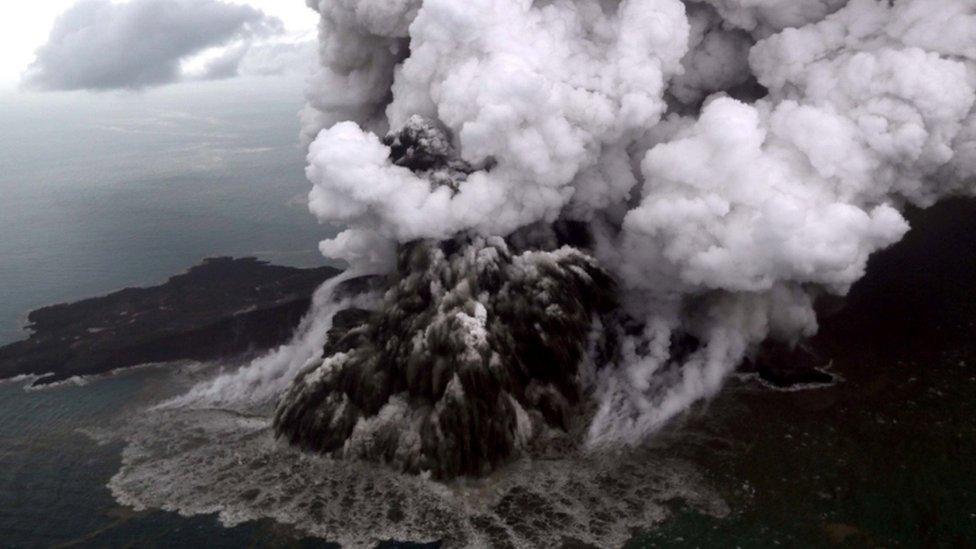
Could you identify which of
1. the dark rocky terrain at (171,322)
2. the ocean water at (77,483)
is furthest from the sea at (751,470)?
the dark rocky terrain at (171,322)

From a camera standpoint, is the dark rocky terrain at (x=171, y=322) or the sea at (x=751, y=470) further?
the dark rocky terrain at (x=171, y=322)

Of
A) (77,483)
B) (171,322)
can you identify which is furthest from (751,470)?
(171,322)

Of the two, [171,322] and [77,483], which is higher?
[171,322]

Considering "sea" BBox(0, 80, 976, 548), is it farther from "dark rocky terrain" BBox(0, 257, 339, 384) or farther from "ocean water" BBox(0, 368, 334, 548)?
"dark rocky terrain" BBox(0, 257, 339, 384)

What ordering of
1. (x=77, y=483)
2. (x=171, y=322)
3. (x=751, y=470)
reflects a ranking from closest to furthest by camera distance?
1. (x=751, y=470)
2. (x=77, y=483)
3. (x=171, y=322)

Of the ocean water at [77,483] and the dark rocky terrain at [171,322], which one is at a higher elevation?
the dark rocky terrain at [171,322]

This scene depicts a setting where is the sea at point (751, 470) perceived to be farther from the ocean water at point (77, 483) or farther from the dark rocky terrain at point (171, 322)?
the dark rocky terrain at point (171, 322)

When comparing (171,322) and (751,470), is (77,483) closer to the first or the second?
(171,322)

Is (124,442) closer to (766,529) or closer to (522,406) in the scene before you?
(522,406)
